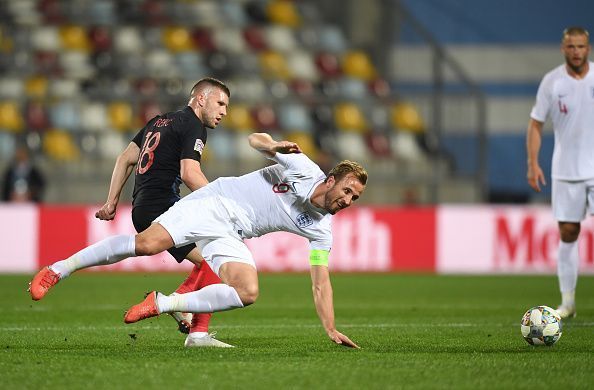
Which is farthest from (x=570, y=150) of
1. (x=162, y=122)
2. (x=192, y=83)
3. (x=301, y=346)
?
(x=192, y=83)

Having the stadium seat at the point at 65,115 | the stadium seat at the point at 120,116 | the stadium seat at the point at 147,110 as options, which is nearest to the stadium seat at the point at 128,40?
the stadium seat at the point at 120,116

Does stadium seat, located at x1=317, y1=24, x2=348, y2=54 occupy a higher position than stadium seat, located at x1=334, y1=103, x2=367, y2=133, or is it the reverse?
stadium seat, located at x1=317, y1=24, x2=348, y2=54

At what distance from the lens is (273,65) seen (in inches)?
903

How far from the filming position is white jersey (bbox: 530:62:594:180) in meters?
9.73

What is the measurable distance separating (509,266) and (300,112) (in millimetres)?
5378

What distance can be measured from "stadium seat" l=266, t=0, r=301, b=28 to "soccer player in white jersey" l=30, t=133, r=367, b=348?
56.7 feet

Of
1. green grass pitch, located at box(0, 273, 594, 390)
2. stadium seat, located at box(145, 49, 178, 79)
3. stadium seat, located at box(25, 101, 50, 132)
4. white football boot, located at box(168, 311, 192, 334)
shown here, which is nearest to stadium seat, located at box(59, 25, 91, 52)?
stadium seat, located at box(145, 49, 178, 79)

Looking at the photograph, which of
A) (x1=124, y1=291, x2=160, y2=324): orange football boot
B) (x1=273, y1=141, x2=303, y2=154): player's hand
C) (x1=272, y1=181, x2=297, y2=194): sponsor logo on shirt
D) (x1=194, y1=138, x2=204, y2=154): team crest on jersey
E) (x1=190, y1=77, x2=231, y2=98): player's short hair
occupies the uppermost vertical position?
(x1=190, y1=77, x2=231, y2=98): player's short hair

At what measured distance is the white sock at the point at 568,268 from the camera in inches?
385

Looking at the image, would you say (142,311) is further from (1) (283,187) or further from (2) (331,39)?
(2) (331,39)

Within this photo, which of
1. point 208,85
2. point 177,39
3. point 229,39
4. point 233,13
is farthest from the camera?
point 233,13

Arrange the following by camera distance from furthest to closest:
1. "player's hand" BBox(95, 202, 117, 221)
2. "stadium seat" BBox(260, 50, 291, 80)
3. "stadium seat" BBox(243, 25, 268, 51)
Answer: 1. "stadium seat" BBox(243, 25, 268, 51)
2. "stadium seat" BBox(260, 50, 291, 80)
3. "player's hand" BBox(95, 202, 117, 221)

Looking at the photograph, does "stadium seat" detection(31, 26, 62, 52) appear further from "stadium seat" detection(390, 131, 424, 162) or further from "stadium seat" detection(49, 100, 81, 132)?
"stadium seat" detection(390, 131, 424, 162)

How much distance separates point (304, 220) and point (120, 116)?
1393 centimetres
